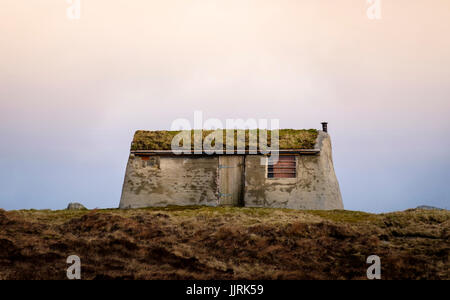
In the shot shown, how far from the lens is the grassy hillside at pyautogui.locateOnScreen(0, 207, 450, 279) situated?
11695 mm

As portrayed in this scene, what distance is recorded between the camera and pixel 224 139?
24469 millimetres

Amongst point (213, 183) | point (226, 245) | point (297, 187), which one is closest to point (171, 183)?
point (213, 183)

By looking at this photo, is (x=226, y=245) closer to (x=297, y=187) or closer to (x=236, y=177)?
(x=297, y=187)

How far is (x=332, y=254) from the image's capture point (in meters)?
13.7

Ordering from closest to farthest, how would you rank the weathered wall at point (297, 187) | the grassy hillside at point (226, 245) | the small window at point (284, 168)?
the grassy hillside at point (226, 245), the weathered wall at point (297, 187), the small window at point (284, 168)

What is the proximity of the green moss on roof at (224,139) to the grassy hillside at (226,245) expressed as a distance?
16.3 ft

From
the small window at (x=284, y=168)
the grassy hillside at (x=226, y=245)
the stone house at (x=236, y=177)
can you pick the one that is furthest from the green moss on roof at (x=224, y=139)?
the grassy hillside at (x=226, y=245)

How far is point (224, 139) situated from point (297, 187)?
4807 mm

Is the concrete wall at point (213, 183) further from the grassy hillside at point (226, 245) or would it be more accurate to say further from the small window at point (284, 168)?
the grassy hillside at point (226, 245)

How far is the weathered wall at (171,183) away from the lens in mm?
23547

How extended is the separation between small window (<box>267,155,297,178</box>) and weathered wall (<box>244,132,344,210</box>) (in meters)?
0.21
